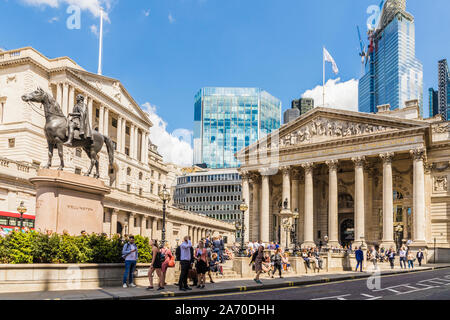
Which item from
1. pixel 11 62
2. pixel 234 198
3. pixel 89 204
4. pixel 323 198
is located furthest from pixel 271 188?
pixel 234 198

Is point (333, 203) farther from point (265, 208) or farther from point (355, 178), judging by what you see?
point (265, 208)

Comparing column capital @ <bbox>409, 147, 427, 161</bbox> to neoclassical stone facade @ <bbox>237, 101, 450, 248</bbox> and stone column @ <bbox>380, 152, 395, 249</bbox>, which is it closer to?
neoclassical stone facade @ <bbox>237, 101, 450, 248</bbox>

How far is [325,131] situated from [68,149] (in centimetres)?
3356


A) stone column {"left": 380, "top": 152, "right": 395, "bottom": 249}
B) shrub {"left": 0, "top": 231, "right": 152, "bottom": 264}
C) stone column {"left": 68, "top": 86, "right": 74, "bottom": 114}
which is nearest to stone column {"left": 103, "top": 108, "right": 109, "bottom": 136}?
stone column {"left": 68, "top": 86, "right": 74, "bottom": 114}

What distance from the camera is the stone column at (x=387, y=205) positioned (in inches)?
2183

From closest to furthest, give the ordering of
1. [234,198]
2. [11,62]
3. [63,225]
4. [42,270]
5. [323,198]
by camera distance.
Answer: [42,270], [63,225], [11,62], [323,198], [234,198]

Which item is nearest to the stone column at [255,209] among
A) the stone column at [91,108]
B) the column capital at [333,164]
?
the column capital at [333,164]

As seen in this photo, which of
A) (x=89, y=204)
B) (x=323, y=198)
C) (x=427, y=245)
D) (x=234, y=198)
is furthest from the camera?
(x=234, y=198)

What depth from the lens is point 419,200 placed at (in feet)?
178

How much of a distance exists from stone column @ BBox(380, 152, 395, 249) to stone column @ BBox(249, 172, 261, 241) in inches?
780

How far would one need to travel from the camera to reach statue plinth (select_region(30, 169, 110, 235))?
18688 millimetres

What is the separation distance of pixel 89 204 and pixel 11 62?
154 ft
